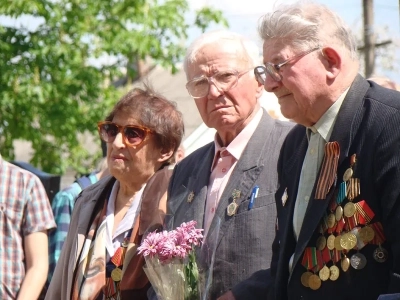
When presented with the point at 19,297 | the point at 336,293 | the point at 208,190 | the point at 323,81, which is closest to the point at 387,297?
the point at 336,293

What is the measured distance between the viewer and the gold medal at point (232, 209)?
Answer: 432cm

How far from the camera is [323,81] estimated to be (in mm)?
3576

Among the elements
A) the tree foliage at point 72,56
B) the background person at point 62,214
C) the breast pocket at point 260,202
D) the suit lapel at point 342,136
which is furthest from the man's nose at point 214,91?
the tree foliage at point 72,56

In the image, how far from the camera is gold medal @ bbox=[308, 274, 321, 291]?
3.48 m

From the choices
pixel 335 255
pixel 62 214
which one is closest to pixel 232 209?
pixel 335 255

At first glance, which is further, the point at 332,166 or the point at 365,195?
the point at 332,166

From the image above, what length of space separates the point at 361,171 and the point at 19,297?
2918 millimetres

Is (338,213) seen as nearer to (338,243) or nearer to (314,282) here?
(338,243)

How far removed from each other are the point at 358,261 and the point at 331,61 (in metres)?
0.79

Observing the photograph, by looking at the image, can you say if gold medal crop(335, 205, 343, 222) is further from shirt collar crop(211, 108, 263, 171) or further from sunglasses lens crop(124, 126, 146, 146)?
sunglasses lens crop(124, 126, 146, 146)

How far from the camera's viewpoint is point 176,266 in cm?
402

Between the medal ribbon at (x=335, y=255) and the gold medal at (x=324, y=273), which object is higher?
the medal ribbon at (x=335, y=255)

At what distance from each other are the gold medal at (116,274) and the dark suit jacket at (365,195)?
1370 millimetres

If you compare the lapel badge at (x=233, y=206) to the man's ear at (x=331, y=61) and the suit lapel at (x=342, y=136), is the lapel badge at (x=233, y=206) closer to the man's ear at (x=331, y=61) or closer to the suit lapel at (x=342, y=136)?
the suit lapel at (x=342, y=136)
